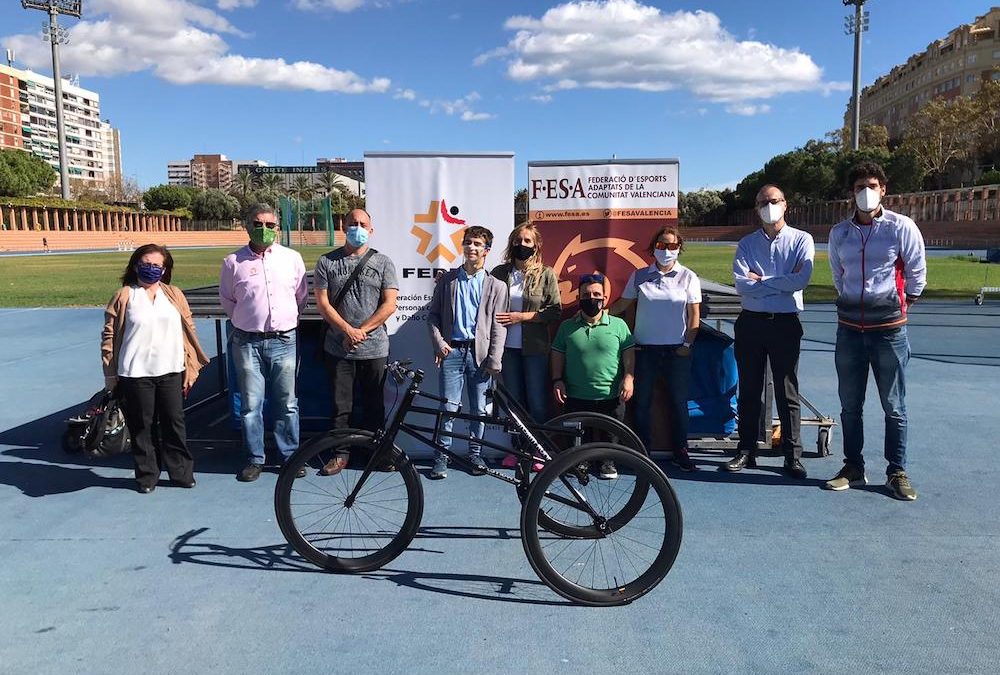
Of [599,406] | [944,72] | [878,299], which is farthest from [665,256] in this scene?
[944,72]

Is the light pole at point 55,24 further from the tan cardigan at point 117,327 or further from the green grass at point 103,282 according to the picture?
the tan cardigan at point 117,327

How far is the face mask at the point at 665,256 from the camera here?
4.99 meters

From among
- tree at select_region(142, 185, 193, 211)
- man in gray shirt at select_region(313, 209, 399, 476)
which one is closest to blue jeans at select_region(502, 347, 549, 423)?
man in gray shirt at select_region(313, 209, 399, 476)

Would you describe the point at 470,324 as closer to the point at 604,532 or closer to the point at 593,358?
the point at 593,358

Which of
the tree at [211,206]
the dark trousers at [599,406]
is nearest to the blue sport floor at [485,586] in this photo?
the dark trousers at [599,406]

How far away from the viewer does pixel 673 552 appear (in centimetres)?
333

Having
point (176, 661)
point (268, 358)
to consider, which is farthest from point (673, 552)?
point (268, 358)

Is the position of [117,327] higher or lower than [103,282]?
higher

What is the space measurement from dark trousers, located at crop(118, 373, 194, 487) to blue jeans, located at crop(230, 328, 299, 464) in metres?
0.43

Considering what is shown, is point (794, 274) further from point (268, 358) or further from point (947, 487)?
point (268, 358)

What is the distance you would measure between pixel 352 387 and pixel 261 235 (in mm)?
1262

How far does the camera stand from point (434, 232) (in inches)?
221

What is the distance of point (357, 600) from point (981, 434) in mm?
5547

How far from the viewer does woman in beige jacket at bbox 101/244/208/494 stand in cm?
494
